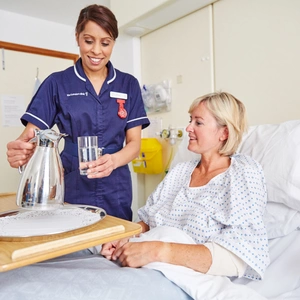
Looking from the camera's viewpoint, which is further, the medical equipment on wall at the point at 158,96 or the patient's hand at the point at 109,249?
the medical equipment on wall at the point at 158,96

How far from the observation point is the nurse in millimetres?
1313

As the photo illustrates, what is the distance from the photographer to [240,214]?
1043 mm

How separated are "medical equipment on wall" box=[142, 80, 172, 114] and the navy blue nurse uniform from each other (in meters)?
0.88

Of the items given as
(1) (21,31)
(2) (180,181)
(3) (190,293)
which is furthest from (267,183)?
(1) (21,31)

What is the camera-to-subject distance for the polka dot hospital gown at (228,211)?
39.4 inches

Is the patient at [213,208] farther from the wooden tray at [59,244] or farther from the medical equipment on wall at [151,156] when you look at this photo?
the medical equipment on wall at [151,156]

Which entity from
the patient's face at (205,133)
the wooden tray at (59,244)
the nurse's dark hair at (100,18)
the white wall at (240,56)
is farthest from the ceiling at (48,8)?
the wooden tray at (59,244)

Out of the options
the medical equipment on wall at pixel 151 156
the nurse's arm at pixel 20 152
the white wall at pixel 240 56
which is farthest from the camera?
the medical equipment on wall at pixel 151 156

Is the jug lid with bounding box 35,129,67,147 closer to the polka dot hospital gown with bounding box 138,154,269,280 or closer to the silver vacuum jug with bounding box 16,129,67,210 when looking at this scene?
the silver vacuum jug with bounding box 16,129,67,210

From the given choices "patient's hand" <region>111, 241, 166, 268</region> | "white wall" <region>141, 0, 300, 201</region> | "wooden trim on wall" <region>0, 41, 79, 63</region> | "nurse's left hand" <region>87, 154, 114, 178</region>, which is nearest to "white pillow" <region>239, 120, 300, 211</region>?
"white wall" <region>141, 0, 300, 201</region>

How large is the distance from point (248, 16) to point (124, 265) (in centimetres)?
152

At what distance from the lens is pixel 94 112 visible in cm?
140

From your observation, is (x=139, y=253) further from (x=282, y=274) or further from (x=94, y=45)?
(x=94, y=45)

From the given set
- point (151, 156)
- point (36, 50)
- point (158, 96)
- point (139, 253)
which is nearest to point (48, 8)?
point (36, 50)
